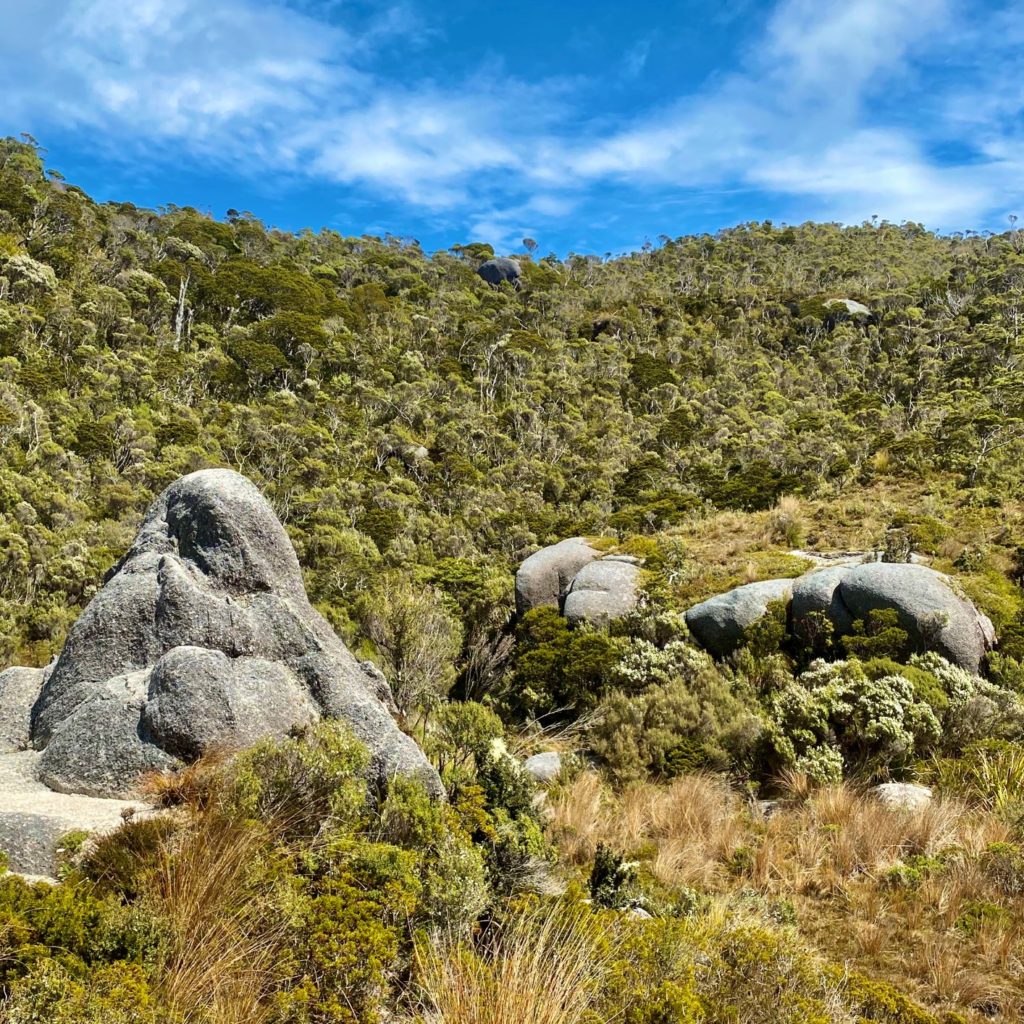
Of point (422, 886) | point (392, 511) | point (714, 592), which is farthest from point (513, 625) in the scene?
point (422, 886)

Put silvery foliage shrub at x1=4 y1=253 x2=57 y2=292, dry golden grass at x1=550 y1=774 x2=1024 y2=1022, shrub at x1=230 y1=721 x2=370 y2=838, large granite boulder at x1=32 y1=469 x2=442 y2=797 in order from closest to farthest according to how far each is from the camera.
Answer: dry golden grass at x1=550 y1=774 x2=1024 y2=1022 < shrub at x1=230 y1=721 x2=370 y2=838 < large granite boulder at x1=32 y1=469 x2=442 y2=797 < silvery foliage shrub at x1=4 y1=253 x2=57 y2=292

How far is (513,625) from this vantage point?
1769 centimetres

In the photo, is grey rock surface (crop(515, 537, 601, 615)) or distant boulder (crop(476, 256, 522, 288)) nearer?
grey rock surface (crop(515, 537, 601, 615))

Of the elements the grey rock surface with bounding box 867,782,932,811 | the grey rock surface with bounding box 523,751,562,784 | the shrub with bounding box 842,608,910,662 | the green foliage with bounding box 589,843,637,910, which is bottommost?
the grey rock surface with bounding box 523,751,562,784

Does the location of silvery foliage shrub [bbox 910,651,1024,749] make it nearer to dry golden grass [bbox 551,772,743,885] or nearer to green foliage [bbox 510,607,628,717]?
dry golden grass [bbox 551,772,743,885]

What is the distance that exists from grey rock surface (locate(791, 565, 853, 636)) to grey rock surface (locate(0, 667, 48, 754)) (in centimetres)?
1195

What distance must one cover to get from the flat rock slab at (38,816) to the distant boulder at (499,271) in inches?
2559

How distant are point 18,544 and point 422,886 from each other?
22.6 metres

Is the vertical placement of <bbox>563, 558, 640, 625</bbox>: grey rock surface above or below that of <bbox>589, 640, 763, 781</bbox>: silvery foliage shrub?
above

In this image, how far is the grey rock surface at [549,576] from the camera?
16.9m

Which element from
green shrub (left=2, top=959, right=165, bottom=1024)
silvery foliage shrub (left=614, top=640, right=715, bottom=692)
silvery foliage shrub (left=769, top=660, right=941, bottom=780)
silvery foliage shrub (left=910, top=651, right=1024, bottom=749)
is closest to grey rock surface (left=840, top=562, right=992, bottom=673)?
silvery foliage shrub (left=910, top=651, right=1024, bottom=749)

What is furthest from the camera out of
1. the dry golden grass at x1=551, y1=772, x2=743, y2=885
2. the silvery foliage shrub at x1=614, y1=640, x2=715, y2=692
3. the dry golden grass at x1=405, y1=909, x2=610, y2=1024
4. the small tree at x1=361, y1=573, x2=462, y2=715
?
the silvery foliage shrub at x1=614, y1=640, x2=715, y2=692

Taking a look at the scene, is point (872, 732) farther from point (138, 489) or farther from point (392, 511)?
point (138, 489)

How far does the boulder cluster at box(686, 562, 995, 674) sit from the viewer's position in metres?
11.0
